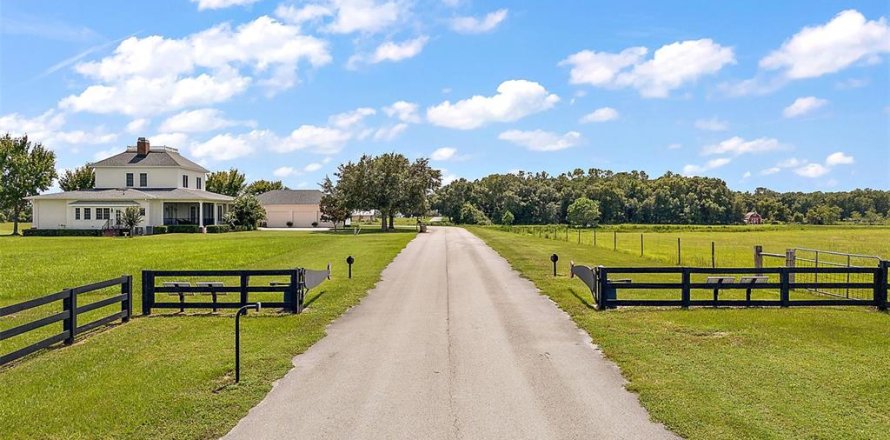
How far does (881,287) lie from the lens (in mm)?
13953

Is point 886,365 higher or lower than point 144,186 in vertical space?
lower

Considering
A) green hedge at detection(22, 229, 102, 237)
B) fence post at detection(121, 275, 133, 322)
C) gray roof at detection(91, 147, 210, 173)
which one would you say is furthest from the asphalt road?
gray roof at detection(91, 147, 210, 173)

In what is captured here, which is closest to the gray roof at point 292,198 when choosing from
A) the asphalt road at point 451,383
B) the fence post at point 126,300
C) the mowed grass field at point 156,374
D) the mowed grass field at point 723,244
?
the mowed grass field at point 723,244

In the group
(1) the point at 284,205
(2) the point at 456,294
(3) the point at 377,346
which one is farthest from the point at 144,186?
(3) the point at 377,346

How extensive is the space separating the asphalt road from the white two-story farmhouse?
47729 mm

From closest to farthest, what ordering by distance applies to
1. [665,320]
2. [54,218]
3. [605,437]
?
1. [605,437]
2. [665,320]
3. [54,218]

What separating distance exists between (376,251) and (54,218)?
3847 cm

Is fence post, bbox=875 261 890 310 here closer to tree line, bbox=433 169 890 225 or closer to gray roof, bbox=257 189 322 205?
gray roof, bbox=257 189 322 205

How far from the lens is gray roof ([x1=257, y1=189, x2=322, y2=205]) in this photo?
79688mm

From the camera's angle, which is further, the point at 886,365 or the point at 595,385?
the point at 886,365

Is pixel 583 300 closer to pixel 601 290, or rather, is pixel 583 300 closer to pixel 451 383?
pixel 601 290

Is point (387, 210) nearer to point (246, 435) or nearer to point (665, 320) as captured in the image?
point (665, 320)

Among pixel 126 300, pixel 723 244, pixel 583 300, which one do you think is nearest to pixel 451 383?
pixel 583 300

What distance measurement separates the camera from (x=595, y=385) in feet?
26.1
